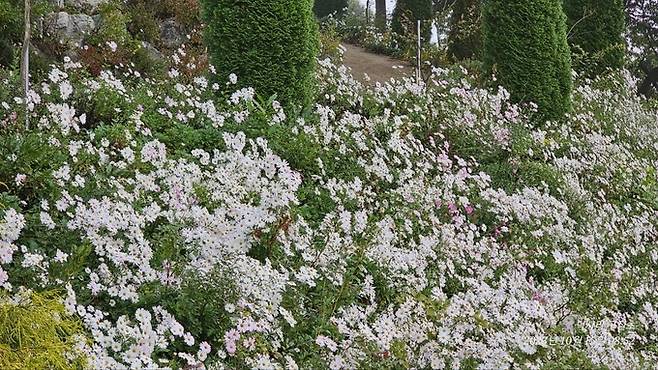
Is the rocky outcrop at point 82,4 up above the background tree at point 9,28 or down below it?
above

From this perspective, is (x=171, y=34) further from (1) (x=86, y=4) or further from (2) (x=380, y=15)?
(2) (x=380, y=15)

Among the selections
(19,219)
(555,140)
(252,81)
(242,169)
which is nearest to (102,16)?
(252,81)

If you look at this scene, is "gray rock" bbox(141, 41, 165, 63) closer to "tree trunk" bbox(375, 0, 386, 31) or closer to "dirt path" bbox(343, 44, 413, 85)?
"dirt path" bbox(343, 44, 413, 85)

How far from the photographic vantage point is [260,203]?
3416 millimetres

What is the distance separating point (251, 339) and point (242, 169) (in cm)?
131

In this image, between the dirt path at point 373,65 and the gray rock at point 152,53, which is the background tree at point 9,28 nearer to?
the gray rock at point 152,53

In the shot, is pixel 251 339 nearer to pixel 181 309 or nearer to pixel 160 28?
pixel 181 309

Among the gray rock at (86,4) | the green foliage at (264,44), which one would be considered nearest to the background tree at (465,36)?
the gray rock at (86,4)

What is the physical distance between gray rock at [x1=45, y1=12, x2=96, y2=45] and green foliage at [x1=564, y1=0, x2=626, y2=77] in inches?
309

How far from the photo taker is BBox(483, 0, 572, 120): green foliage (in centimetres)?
841

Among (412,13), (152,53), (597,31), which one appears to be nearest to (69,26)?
(152,53)

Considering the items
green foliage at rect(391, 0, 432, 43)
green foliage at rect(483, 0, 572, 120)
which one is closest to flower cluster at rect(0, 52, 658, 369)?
green foliage at rect(483, 0, 572, 120)

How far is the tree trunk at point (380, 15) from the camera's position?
1937cm

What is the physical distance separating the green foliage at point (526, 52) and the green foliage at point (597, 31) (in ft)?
11.7
